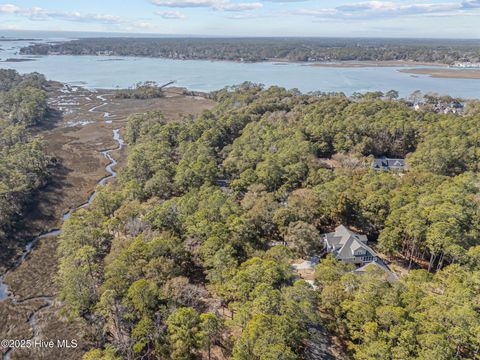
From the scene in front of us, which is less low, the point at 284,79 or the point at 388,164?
the point at 284,79

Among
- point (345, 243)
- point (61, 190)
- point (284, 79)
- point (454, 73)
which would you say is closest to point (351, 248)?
point (345, 243)

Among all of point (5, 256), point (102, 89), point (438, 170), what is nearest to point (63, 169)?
point (5, 256)

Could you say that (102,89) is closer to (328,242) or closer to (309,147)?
(309,147)

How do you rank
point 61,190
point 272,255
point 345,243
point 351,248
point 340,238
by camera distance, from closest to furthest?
point 272,255
point 351,248
point 345,243
point 340,238
point 61,190

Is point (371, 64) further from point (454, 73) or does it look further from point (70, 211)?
point (70, 211)

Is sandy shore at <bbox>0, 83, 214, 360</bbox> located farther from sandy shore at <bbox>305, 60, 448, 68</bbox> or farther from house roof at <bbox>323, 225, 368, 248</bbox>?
sandy shore at <bbox>305, 60, 448, 68</bbox>

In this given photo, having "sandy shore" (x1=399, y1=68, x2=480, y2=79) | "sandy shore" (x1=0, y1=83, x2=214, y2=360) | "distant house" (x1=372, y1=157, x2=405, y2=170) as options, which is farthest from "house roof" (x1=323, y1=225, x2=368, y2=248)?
"sandy shore" (x1=399, y1=68, x2=480, y2=79)
